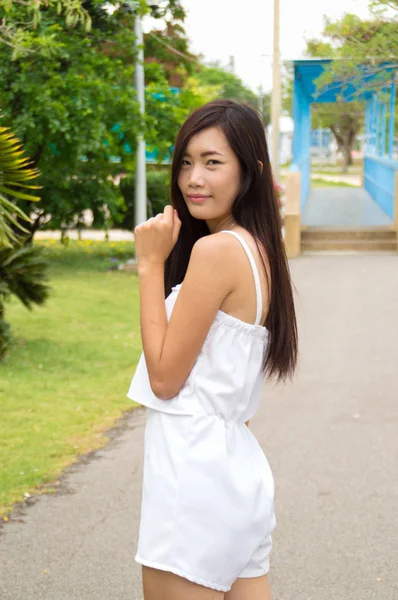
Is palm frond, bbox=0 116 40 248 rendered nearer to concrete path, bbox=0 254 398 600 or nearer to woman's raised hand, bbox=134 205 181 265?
concrete path, bbox=0 254 398 600

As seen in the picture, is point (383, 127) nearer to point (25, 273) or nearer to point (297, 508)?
point (25, 273)

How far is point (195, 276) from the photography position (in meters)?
2.29

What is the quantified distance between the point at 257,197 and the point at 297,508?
312cm

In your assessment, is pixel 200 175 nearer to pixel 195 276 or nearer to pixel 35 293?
pixel 195 276

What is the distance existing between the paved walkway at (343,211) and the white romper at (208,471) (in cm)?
2136

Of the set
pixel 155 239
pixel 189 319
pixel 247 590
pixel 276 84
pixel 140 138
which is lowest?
pixel 247 590

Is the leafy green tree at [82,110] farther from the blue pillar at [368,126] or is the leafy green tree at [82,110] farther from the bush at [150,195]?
the blue pillar at [368,126]

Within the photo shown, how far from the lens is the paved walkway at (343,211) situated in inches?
957

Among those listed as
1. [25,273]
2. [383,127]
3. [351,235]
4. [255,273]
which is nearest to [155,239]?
[255,273]

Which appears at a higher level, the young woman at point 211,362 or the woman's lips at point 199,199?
the woman's lips at point 199,199

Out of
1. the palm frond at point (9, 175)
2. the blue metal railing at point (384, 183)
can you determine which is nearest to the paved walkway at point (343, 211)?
the blue metal railing at point (384, 183)

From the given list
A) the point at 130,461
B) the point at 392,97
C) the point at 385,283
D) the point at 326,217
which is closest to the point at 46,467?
the point at 130,461

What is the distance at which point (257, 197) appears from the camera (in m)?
2.48

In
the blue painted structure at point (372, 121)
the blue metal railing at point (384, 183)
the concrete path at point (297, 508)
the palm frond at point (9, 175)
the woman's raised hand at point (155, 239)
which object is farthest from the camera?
the blue metal railing at point (384, 183)
